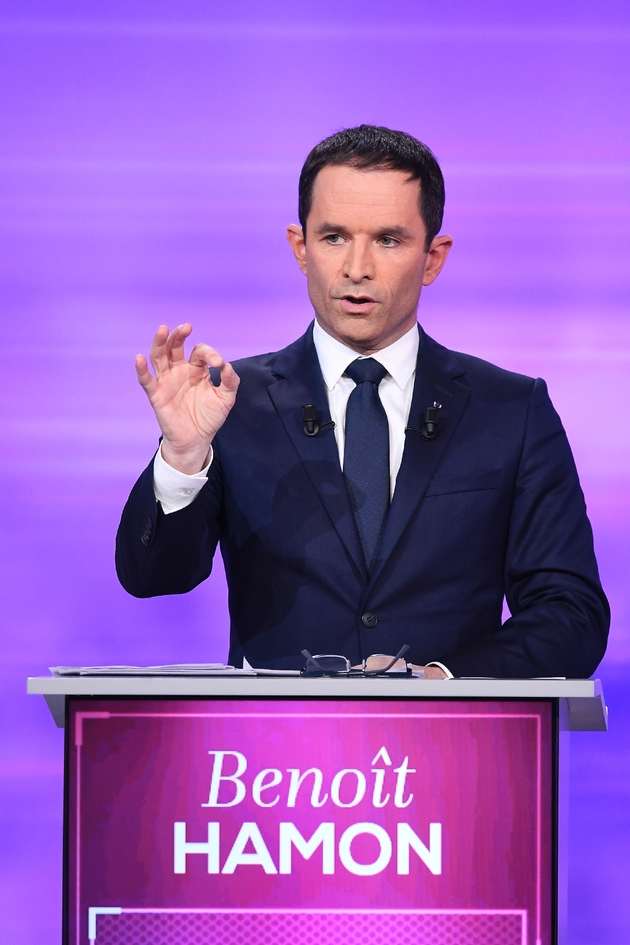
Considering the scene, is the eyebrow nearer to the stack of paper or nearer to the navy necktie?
the navy necktie

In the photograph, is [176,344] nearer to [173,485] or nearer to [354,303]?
[173,485]

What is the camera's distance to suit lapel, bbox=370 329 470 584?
267 centimetres

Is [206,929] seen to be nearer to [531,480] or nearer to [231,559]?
[231,559]

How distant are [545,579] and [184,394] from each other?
2.56ft

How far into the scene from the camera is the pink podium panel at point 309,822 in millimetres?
1884

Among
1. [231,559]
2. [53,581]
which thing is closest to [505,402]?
[231,559]

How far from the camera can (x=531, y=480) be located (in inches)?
109

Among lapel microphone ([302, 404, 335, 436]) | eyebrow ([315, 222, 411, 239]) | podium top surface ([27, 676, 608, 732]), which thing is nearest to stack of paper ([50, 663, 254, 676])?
podium top surface ([27, 676, 608, 732])

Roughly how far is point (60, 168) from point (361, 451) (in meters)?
1.64

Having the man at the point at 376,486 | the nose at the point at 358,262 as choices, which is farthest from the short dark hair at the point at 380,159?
the nose at the point at 358,262

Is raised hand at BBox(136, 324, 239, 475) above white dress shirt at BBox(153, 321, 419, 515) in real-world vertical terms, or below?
below

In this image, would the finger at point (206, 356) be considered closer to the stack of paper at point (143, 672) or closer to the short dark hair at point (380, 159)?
the stack of paper at point (143, 672)

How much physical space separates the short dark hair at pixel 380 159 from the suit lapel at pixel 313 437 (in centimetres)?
27

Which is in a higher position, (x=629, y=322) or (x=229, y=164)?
(x=229, y=164)
